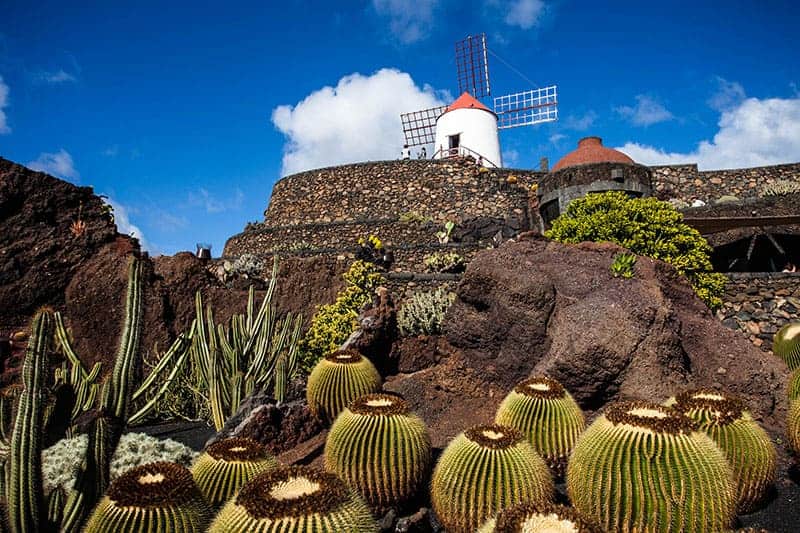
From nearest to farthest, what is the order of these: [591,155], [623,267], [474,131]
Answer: [623,267], [591,155], [474,131]

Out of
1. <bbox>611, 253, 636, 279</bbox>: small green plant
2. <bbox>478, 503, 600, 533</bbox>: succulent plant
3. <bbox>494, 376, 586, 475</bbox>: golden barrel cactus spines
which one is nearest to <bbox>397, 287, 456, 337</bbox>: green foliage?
<bbox>611, 253, 636, 279</bbox>: small green plant

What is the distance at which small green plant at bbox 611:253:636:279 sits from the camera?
5949mm

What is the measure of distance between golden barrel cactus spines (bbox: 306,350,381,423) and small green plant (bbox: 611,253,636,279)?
110 inches

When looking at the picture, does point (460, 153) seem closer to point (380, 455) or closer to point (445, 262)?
point (445, 262)

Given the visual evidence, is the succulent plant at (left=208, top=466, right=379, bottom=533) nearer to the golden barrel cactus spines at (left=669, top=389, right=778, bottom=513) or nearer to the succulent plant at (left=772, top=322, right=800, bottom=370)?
the golden barrel cactus spines at (left=669, top=389, right=778, bottom=513)

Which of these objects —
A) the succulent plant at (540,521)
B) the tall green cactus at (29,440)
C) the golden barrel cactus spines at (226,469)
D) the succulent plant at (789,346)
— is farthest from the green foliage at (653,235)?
the tall green cactus at (29,440)

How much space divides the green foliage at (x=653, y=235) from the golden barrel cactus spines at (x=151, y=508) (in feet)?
24.2

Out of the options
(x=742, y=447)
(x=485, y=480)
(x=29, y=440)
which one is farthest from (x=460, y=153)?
(x=29, y=440)

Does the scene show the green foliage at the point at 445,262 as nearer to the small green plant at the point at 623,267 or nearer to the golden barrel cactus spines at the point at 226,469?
the small green plant at the point at 623,267

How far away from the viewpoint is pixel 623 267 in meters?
5.96

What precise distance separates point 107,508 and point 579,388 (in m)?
3.84

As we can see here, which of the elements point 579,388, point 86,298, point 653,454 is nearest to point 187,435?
→ point 86,298

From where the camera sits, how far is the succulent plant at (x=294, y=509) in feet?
7.66

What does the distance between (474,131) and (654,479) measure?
1203 inches
